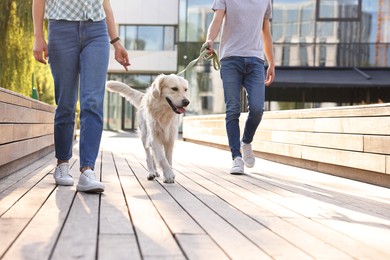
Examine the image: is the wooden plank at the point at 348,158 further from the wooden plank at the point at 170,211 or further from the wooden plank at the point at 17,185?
the wooden plank at the point at 17,185

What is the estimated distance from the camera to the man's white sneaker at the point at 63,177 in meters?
4.16

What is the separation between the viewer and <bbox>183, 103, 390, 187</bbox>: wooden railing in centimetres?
480

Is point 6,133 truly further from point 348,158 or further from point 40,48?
point 348,158

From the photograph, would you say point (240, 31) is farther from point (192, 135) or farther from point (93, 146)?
point (192, 135)

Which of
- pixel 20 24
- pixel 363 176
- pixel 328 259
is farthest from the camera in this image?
pixel 20 24

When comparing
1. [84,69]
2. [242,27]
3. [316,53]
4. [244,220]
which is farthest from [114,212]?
[316,53]

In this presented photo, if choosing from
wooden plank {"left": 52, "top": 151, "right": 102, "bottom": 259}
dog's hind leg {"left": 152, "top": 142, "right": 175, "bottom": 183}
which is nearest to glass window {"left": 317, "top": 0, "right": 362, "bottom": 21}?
dog's hind leg {"left": 152, "top": 142, "right": 175, "bottom": 183}

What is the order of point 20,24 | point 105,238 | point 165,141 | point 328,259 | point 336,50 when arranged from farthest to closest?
point 336,50 → point 20,24 → point 165,141 → point 105,238 → point 328,259

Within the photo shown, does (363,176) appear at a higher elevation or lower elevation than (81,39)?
lower

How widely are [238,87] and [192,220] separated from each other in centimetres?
291

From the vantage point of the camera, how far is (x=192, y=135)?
1587cm

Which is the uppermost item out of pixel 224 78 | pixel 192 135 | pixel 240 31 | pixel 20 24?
pixel 20 24

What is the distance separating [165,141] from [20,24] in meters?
10.4

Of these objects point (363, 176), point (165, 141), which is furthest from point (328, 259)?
point (363, 176)
